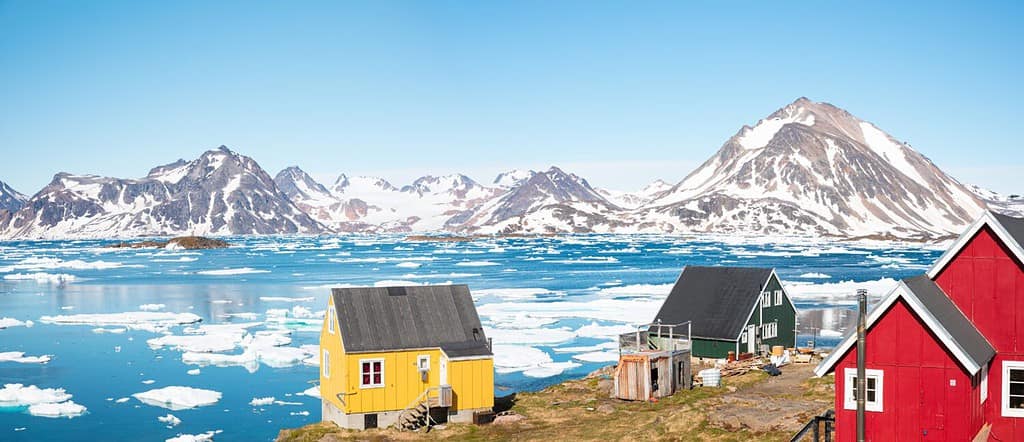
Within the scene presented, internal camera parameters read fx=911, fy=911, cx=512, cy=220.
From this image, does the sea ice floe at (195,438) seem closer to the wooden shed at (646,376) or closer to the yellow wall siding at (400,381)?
the yellow wall siding at (400,381)

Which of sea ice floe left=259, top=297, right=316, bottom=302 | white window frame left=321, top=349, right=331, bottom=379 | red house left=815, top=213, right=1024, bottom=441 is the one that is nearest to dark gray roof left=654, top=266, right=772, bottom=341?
white window frame left=321, top=349, right=331, bottom=379

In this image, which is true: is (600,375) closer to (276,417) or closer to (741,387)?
(741,387)

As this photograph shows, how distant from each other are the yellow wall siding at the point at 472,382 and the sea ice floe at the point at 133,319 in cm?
4344

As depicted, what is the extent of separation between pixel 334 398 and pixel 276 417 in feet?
22.4

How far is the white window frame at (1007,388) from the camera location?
2266 centimetres

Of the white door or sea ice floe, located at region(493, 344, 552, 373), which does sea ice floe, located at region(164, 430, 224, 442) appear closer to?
Answer: the white door

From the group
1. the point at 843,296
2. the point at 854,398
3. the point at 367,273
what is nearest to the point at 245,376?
the point at 854,398

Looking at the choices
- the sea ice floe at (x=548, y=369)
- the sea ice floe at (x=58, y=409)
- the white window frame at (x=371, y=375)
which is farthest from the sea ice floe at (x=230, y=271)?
the white window frame at (x=371, y=375)

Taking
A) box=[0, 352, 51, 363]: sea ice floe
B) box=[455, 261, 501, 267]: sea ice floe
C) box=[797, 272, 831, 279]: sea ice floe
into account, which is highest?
box=[0, 352, 51, 363]: sea ice floe

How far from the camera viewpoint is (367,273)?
144 metres

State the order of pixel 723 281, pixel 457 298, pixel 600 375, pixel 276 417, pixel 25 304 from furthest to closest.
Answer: pixel 25 304, pixel 723 281, pixel 600 375, pixel 276 417, pixel 457 298

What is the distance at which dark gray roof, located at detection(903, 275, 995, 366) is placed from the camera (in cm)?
2138

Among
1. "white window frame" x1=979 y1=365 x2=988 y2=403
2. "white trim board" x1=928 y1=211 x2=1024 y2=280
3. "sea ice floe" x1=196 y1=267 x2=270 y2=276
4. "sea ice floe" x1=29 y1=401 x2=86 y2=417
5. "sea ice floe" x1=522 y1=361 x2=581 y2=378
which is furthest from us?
"sea ice floe" x1=196 y1=267 x2=270 y2=276

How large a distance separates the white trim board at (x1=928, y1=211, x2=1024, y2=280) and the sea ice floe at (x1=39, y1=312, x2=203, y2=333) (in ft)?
198
